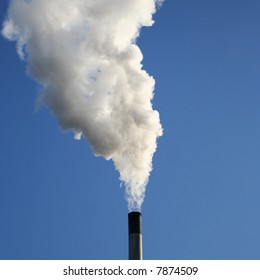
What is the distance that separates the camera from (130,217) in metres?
22.4

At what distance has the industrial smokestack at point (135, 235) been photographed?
20881mm

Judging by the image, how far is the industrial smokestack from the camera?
2088cm

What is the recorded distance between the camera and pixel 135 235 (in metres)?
21.6
